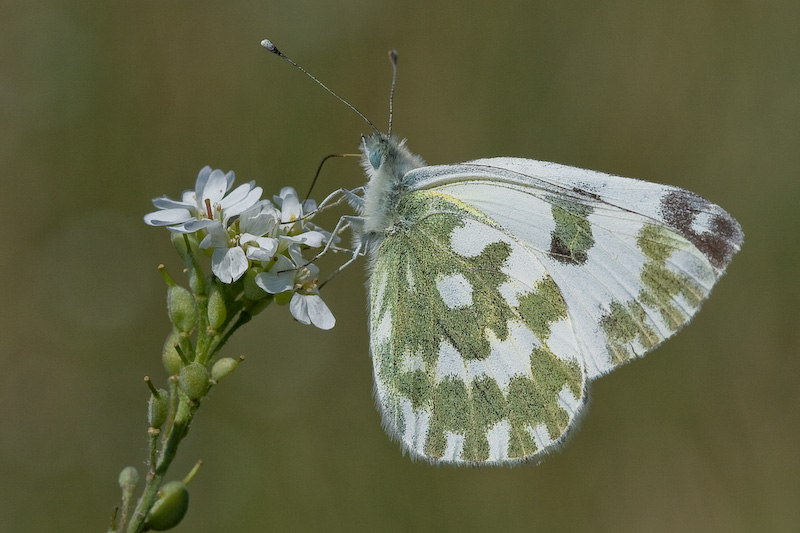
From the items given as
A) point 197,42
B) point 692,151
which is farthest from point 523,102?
point 197,42

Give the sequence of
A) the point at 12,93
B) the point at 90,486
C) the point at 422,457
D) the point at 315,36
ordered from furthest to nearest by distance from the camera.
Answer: the point at 315,36 < the point at 12,93 < the point at 90,486 < the point at 422,457

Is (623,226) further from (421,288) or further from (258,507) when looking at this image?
(258,507)

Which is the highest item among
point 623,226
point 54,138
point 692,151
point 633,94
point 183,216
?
point 633,94

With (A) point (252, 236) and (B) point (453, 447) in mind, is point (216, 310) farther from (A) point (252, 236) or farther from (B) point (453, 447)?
(B) point (453, 447)

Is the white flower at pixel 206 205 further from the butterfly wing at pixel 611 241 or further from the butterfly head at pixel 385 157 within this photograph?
the butterfly wing at pixel 611 241

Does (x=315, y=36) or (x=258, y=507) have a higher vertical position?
(x=315, y=36)

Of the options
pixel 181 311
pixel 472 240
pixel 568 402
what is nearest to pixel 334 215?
pixel 472 240

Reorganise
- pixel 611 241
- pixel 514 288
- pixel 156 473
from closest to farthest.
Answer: pixel 156 473
pixel 611 241
pixel 514 288

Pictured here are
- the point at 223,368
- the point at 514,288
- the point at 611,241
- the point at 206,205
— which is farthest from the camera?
the point at 514,288
